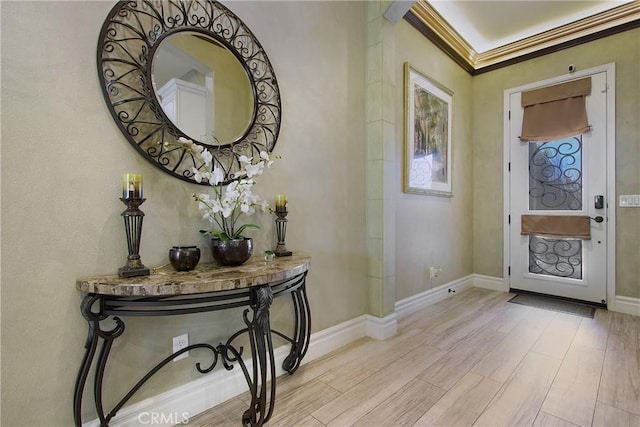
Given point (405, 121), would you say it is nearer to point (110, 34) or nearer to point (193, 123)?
point (193, 123)

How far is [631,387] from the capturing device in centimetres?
168

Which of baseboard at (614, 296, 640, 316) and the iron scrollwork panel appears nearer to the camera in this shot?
baseboard at (614, 296, 640, 316)

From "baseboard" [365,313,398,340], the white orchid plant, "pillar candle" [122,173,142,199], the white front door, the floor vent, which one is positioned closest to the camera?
"pillar candle" [122,173,142,199]

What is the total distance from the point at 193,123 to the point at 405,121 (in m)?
2.00

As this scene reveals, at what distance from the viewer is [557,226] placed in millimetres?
3268

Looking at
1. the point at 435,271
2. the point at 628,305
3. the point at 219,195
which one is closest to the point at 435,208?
the point at 435,271

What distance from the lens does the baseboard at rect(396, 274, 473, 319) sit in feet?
9.22

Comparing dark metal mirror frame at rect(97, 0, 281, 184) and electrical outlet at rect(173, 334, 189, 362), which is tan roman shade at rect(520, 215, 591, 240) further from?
electrical outlet at rect(173, 334, 189, 362)

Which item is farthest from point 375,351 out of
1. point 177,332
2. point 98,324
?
point 98,324

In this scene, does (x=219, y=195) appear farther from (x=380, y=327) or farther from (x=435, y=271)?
(x=435, y=271)

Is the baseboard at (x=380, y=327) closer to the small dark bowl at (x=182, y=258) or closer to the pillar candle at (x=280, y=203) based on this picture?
the pillar candle at (x=280, y=203)

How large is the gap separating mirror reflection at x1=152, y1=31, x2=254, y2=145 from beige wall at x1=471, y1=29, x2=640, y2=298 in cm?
335

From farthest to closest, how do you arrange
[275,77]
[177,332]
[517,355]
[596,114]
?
[596,114] < [517,355] < [275,77] < [177,332]

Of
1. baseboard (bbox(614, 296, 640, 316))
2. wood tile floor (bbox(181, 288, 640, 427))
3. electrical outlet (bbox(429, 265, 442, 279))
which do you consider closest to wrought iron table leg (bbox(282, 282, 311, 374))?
wood tile floor (bbox(181, 288, 640, 427))
